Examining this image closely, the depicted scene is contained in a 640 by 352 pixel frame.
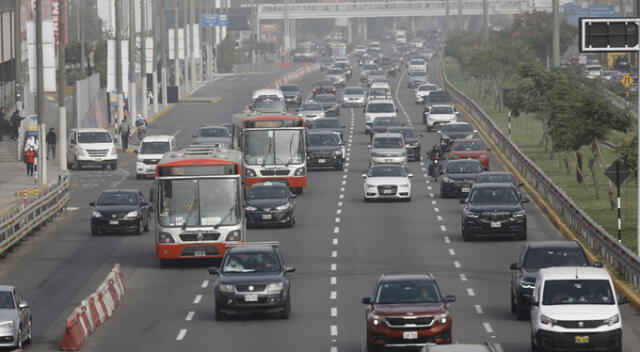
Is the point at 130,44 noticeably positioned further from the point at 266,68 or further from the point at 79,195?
the point at 266,68

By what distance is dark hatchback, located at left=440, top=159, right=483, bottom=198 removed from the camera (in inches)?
2229

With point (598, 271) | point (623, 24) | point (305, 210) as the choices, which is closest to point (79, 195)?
point (305, 210)

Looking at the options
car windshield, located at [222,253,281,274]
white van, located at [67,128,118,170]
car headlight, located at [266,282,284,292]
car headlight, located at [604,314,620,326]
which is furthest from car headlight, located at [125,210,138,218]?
car headlight, located at [604,314,620,326]

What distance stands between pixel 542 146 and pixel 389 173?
2275cm

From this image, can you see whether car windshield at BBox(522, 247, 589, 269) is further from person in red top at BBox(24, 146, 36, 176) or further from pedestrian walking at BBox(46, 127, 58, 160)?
pedestrian walking at BBox(46, 127, 58, 160)

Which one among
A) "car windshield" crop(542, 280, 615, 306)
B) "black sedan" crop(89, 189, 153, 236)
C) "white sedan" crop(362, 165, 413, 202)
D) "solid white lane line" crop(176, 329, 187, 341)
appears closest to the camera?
"car windshield" crop(542, 280, 615, 306)

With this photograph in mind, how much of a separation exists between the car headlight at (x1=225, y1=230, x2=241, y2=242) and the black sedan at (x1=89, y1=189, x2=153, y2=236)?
8.41 m

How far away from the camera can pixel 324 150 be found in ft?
221

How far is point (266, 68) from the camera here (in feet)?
611

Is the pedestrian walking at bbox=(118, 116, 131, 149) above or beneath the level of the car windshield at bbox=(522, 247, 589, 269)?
above

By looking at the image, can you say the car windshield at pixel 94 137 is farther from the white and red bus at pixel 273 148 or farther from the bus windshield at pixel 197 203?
the bus windshield at pixel 197 203

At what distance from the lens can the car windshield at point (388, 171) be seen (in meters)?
56.3

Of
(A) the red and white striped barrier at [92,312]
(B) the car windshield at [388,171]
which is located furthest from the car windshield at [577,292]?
(B) the car windshield at [388,171]

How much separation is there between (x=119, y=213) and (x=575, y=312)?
24.1m
